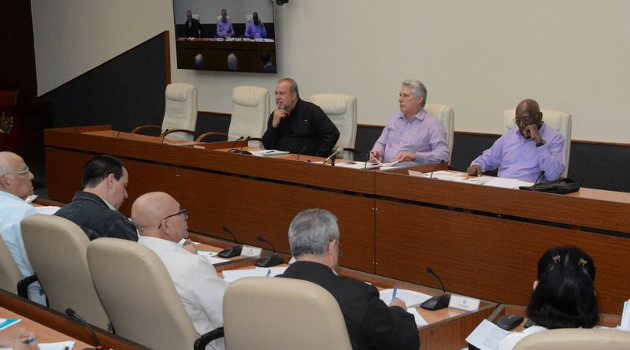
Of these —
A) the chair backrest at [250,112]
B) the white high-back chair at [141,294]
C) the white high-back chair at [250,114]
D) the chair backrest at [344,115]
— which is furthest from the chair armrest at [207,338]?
the chair backrest at [250,112]

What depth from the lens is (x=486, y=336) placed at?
258 centimetres

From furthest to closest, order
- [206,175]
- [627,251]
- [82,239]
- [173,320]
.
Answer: [206,175], [627,251], [82,239], [173,320]

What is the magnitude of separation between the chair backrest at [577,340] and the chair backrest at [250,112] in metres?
5.38

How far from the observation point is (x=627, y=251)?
3807 mm

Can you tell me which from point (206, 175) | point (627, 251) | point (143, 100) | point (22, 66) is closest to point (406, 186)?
point (627, 251)

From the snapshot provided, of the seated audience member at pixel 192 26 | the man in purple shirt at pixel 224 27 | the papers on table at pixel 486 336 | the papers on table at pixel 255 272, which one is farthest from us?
the seated audience member at pixel 192 26

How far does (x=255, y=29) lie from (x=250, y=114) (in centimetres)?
163

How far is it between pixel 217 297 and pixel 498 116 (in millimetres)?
4498

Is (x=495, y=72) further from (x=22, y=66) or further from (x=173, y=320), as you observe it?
(x=22, y=66)

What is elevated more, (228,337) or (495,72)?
(495,72)

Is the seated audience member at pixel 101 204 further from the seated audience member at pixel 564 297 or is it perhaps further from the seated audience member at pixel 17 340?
the seated audience member at pixel 564 297

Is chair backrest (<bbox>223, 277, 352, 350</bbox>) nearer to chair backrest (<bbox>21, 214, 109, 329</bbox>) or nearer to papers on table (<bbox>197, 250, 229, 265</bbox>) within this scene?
chair backrest (<bbox>21, 214, 109, 329</bbox>)

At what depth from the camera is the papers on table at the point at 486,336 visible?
2.52 m

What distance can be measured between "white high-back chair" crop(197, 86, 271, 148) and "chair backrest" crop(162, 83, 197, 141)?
52 centimetres
